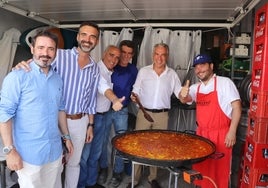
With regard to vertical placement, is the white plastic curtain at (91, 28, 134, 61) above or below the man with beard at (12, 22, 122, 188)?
above

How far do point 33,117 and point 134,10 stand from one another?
2391 mm

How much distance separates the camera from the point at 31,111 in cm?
196

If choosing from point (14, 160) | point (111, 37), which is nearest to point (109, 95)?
point (14, 160)

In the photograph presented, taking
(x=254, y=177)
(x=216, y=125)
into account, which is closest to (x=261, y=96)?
(x=216, y=125)

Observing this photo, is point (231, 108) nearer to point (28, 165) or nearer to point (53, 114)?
point (53, 114)

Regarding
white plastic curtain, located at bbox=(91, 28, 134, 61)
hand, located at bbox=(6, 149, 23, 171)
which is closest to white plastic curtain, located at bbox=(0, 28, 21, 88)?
white plastic curtain, located at bbox=(91, 28, 134, 61)

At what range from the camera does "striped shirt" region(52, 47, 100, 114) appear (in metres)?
2.59

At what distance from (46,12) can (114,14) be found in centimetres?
109

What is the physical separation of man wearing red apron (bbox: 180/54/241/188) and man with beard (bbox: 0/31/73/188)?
1.55m

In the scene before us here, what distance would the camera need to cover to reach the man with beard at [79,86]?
259 centimetres

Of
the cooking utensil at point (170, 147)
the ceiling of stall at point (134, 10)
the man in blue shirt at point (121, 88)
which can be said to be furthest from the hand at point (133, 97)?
the ceiling of stall at point (134, 10)

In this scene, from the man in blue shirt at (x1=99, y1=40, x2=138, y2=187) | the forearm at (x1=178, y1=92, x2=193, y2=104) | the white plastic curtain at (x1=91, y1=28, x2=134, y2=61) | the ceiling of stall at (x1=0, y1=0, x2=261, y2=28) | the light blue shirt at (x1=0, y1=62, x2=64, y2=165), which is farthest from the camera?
the white plastic curtain at (x1=91, y1=28, x2=134, y2=61)

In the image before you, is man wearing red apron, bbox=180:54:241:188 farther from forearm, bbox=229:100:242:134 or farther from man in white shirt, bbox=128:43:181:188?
man in white shirt, bbox=128:43:181:188

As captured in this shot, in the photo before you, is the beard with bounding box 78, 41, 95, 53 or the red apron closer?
the beard with bounding box 78, 41, 95, 53
